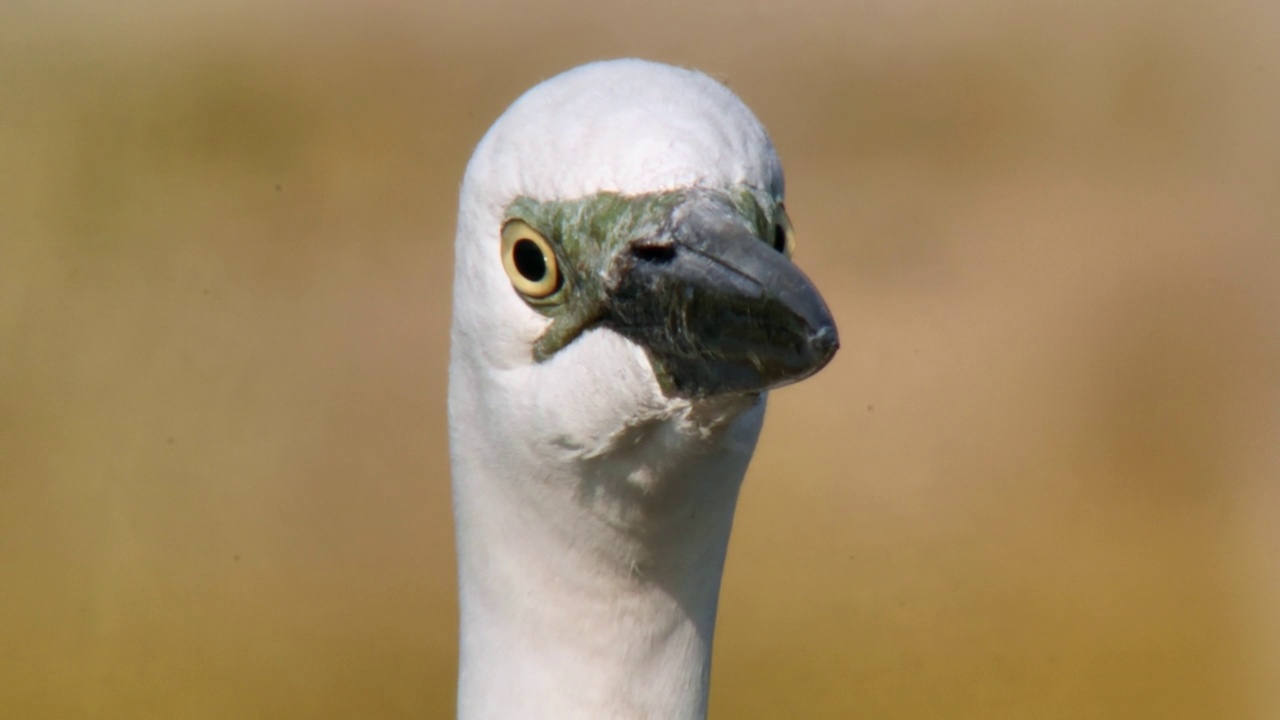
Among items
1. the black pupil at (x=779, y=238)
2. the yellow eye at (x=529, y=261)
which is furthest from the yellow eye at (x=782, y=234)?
the yellow eye at (x=529, y=261)

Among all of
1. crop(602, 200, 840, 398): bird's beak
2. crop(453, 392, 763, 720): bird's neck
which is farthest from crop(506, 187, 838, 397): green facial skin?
crop(453, 392, 763, 720): bird's neck

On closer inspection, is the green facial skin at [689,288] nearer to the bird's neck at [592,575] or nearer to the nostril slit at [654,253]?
the nostril slit at [654,253]

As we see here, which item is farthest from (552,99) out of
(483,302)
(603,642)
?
(603,642)

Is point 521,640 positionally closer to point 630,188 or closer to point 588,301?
point 588,301

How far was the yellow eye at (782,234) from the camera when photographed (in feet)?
4.58

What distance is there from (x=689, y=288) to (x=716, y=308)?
39 millimetres

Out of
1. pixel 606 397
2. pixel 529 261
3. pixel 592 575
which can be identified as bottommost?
pixel 592 575

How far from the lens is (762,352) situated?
3.88 ft

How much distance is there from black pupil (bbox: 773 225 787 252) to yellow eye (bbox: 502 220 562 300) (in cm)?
24

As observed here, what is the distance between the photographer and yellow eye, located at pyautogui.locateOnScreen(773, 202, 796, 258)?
4.58ft

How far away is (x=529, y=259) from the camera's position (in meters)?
1.45

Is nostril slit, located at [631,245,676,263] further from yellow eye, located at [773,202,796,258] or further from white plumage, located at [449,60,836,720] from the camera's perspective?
yellow eye, located at [773,202,796,258]


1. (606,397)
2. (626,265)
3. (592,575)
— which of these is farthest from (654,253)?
(592,575)

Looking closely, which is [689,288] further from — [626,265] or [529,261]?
[529,261]
